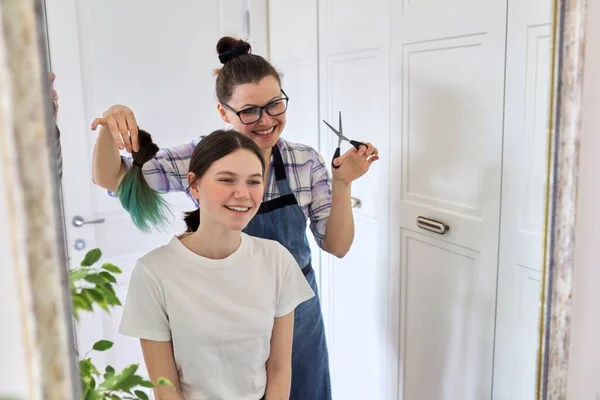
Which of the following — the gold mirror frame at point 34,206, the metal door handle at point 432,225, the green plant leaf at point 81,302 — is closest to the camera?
the gold mirror frame at point 34,206

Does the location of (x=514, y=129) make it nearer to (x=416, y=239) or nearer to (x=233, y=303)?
(x=416, y=239)

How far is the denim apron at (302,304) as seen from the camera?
2.68 feet

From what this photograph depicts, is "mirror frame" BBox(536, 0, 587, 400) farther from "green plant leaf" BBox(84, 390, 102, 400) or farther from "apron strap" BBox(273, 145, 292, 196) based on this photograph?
"green plant leaf" BBox(84, 390, 102, 400)

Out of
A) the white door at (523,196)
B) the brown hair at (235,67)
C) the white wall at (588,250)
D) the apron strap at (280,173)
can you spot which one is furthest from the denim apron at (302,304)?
the white wall at (588,250)

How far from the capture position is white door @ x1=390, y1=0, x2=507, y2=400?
989mm

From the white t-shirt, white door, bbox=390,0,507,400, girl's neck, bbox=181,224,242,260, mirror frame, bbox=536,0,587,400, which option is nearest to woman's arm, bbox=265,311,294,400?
the white t-shirt

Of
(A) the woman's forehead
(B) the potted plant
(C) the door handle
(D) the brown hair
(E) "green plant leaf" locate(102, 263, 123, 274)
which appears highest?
(D) the brown hair

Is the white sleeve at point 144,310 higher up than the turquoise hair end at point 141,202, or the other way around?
the turquoise hair end at point 141,202

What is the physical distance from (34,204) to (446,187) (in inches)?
29.6

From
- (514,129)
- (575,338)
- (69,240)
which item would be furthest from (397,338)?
(69,240)

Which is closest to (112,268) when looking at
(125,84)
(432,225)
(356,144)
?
(125,84)

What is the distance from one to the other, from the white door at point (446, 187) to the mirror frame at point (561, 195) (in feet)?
0.30

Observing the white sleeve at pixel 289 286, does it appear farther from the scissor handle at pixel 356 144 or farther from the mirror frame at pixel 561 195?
the mirror frame at pixel 561 195

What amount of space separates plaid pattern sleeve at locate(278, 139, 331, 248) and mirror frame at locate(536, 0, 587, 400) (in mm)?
384
